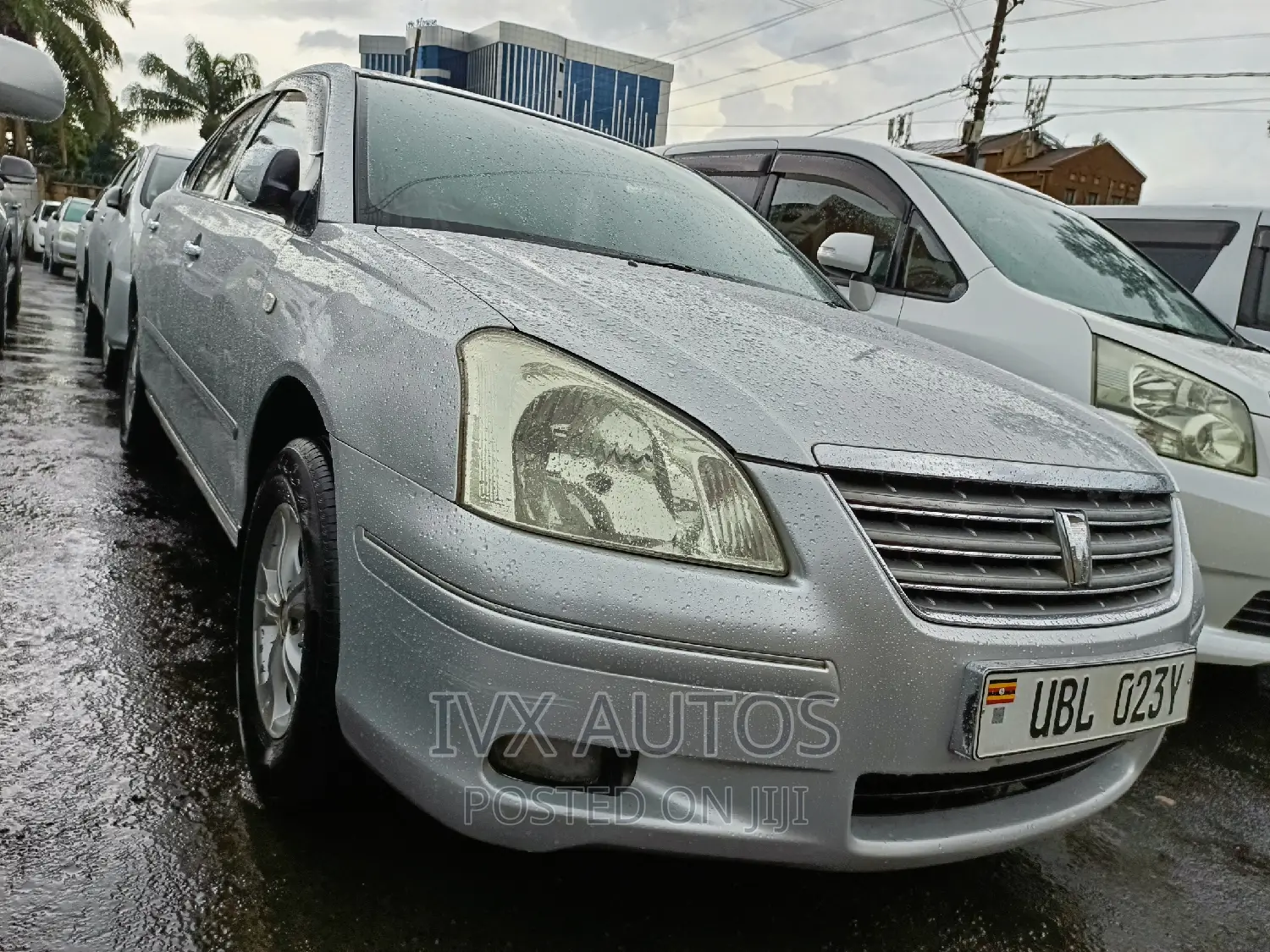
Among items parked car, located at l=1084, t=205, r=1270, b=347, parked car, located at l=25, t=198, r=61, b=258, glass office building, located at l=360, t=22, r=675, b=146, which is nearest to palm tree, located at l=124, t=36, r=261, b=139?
parked car, located at l=25, t=198, r=61, b=258

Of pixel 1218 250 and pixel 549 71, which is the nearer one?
pixel 1218 250

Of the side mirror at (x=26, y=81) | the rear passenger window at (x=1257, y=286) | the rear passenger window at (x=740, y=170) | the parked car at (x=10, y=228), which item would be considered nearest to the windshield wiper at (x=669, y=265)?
the side mirror at (x=26, y=81)

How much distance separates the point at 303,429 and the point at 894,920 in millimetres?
1470

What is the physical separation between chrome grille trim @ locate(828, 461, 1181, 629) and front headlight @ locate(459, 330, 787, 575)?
18 centimetres

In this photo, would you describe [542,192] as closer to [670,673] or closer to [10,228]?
[670,673]

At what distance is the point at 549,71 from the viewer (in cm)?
9594

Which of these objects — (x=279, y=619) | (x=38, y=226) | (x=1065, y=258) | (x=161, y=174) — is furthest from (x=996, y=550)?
(x=38, y=226)

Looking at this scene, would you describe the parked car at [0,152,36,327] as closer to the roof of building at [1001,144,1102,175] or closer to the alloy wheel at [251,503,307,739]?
the alloy wheel at [251,503,307,739]

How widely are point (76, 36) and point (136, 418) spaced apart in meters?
29.6

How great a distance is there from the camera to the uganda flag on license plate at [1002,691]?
5.27ft

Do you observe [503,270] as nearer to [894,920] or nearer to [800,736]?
[800,736]

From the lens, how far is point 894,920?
1.99 metres

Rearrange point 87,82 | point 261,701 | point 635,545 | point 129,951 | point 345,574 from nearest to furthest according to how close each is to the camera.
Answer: point 635,545
point 129,951
point 345,574
point 261,701
point 87,82

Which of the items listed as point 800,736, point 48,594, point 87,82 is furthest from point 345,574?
point 87,82
